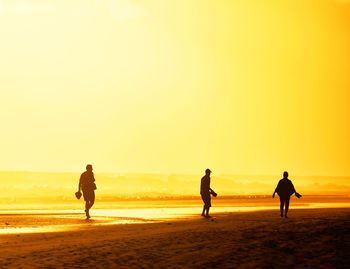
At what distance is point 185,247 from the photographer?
17.1 m

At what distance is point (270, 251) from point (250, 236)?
3.22m

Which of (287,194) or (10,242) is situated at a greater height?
(287,194)

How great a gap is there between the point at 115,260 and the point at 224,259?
237cm

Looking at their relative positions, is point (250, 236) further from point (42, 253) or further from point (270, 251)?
point (42, 253)

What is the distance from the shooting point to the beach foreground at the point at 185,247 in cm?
1437

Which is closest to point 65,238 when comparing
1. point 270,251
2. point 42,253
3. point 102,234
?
point 102,234

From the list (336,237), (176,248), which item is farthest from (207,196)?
(176,248)

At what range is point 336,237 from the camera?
19219 millimetres

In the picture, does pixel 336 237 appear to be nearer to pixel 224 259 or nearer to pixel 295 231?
pixel 295 231

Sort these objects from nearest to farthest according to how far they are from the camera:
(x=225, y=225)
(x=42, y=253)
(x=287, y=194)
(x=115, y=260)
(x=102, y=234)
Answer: (x=115, y=260)
(x=42, y=253)
(x=102, y=234)
(x=225, y=225)
(x=287, y=194)

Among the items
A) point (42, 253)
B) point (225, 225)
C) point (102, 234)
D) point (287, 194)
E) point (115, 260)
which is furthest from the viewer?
point (287, 194)

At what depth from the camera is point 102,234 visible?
2075cm

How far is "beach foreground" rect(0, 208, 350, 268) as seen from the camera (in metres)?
14.4

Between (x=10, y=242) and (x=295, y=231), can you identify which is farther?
(x=295, y=231)
